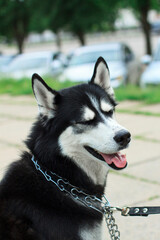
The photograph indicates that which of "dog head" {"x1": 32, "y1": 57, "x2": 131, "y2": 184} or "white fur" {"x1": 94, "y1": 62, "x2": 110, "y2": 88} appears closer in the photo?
"dog head" {"x1": 32, "y1": 57, "x2": 131, "y2": 184}

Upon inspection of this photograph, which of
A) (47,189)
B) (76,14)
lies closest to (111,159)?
(47,189)

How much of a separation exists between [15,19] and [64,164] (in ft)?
102

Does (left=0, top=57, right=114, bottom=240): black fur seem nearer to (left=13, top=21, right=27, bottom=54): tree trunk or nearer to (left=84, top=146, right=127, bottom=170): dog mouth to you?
(left=84, top=146, right=127, bottom=170): dog mouth

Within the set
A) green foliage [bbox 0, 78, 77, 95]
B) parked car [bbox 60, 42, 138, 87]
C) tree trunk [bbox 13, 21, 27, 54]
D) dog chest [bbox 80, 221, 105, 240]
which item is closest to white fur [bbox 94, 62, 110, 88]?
dog chest [bbox 80, 221, 105, 240]

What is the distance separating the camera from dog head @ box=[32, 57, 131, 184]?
3346 millimetres

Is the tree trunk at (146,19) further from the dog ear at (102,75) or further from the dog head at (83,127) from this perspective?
the dog head at (83,127)

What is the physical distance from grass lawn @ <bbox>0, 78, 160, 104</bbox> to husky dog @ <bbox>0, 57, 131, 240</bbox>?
272 inches

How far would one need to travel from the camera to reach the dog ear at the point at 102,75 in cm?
372

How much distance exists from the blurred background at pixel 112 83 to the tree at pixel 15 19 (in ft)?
0.26

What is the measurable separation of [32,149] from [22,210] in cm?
58

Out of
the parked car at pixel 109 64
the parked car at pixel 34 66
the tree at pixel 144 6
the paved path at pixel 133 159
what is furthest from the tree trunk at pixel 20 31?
the paved path at pixel 133 159

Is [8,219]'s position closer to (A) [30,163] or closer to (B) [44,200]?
(B) [44,200]

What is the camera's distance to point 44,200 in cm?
321

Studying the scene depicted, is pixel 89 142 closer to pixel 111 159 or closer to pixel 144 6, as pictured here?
pixel 111 159
